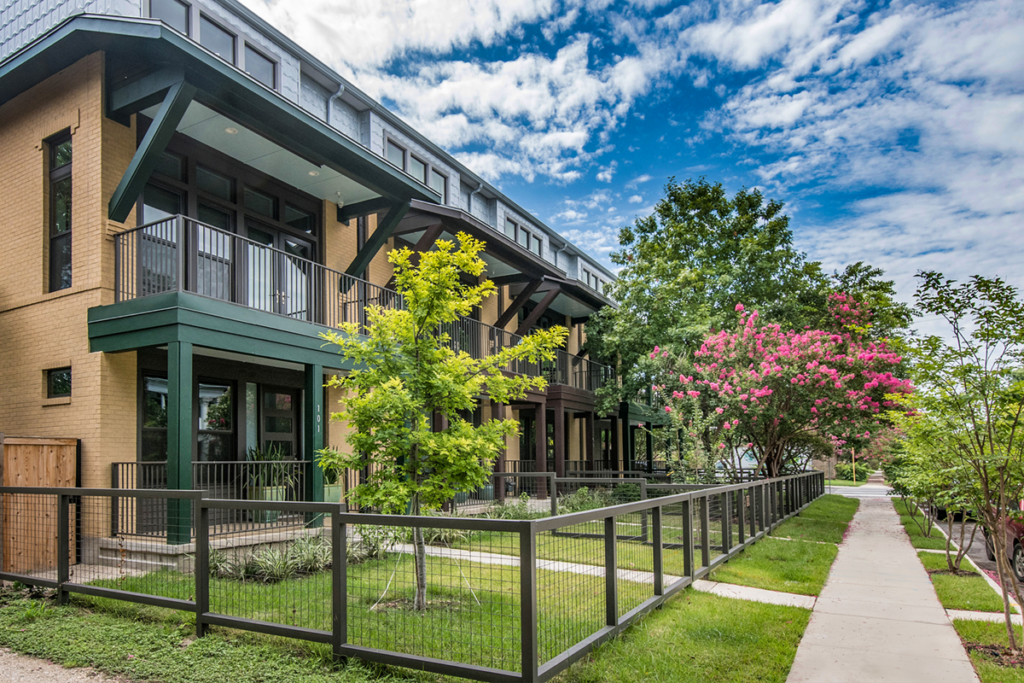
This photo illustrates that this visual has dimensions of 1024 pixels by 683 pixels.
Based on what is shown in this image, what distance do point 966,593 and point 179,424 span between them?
9.51 m

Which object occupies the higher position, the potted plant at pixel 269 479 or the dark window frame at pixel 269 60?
the dark window frame at pixel 269 60

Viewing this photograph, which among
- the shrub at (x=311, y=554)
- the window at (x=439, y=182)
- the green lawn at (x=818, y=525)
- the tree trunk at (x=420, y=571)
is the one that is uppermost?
the window at (x=439, y=182)

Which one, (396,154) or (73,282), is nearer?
(73,282)

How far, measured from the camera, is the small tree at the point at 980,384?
5.54m

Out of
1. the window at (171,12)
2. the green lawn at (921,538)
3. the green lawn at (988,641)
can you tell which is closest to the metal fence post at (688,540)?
the green lawn at (988,641)

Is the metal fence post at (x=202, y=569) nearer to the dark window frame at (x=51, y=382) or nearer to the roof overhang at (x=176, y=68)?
the dark window frame at (x=51, y=382)

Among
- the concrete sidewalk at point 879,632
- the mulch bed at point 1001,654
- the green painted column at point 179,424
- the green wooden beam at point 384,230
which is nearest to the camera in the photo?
the concrete sidewalk at point 879,632

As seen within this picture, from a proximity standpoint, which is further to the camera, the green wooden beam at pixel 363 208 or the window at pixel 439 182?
the window at pixel 439 182

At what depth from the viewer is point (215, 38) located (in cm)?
1254

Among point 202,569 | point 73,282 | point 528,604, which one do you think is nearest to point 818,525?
point 528,604

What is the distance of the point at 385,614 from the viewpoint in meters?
5.13

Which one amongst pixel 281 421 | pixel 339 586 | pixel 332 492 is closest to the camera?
pixel 339 586

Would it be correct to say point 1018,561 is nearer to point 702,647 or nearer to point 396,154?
point 702,647

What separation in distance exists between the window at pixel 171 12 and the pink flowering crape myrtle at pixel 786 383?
1230cm
